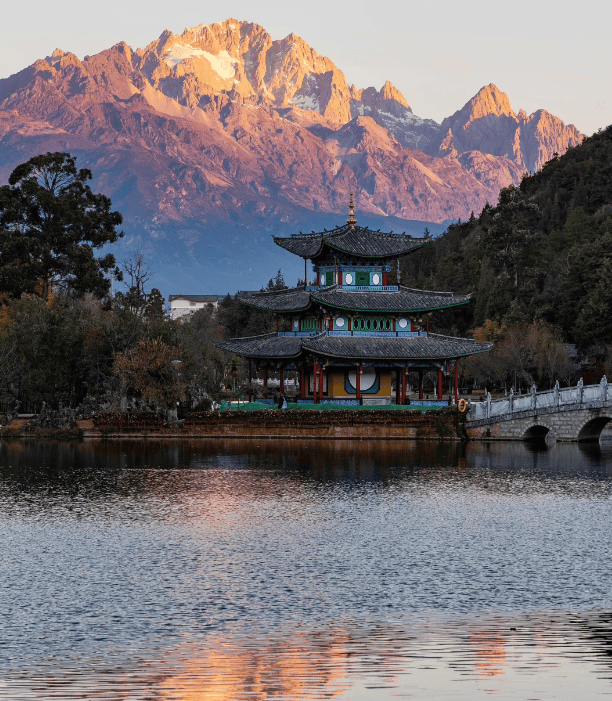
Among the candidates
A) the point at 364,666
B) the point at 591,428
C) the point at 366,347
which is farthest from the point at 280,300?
the point at 364,666

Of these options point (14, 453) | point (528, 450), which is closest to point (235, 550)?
point (14, 453)

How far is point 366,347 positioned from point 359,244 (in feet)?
30.3

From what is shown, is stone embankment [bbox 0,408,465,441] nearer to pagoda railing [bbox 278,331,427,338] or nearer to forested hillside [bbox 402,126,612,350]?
pagoda railing [bbox 278,331,427,338]

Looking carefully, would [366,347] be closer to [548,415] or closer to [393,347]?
[393,347]

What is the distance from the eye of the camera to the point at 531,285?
374 feet

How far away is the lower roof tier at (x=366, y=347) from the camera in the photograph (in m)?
74.1

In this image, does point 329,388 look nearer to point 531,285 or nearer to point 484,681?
point 531,285

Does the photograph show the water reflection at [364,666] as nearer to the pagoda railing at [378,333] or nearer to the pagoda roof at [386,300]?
the pagoda roof at [386,300]

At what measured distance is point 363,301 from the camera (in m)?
78.3

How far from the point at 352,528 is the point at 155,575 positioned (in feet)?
30.2

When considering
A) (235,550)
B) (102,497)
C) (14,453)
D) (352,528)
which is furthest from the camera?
(14,453)

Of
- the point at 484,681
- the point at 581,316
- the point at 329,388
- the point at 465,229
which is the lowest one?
the point at 484,681

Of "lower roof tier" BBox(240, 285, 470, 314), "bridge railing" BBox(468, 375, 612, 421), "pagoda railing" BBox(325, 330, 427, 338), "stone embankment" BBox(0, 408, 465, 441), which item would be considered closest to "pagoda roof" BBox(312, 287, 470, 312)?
"lower roof tier" BBox(240, 285, 470, 314)

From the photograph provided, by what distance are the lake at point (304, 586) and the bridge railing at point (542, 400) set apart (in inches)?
667
